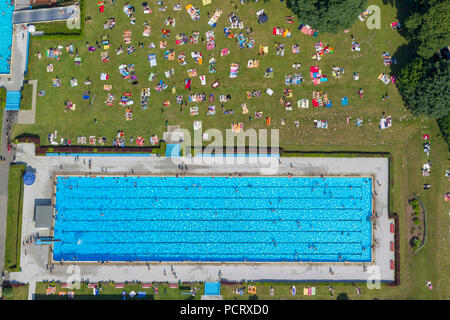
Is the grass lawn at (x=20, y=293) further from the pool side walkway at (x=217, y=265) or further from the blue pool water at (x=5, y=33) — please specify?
the blue pool water at (x=5, y=33)

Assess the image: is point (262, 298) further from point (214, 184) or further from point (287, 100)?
point (287, 100)

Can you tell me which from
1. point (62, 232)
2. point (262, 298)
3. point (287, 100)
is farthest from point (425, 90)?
point (62, 232)

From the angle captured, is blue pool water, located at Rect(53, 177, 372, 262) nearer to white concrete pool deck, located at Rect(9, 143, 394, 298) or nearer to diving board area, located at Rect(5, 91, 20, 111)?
white concrete pool deck, located at Rect(9, 143, 394, 298)

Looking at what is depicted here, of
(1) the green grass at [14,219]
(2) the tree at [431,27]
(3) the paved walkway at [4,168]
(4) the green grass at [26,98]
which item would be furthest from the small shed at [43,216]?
(2) the tree at [431,27]

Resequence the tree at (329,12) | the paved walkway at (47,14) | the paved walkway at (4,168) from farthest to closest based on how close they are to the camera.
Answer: the paved walkway at (47,14) → the paved walkway at (4,168) → the tree at (329,12)

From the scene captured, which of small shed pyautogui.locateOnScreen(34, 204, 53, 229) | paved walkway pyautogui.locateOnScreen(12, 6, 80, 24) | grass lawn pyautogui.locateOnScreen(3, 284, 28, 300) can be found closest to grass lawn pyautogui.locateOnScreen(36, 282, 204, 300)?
grass lawn pyautogui.locateOnScreen(3, 284, 28, 300)

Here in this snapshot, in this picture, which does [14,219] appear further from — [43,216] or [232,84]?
[232,84]
